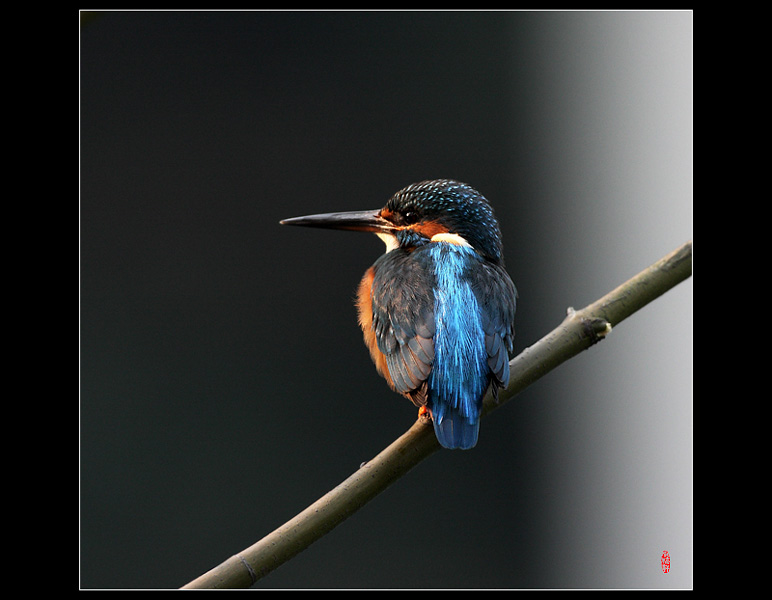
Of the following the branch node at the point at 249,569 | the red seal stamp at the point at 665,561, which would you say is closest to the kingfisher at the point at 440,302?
the branch node at the point at 249,569

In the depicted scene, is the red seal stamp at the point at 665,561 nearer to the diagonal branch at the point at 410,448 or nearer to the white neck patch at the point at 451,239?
the diagonal branch at the point at 410,448

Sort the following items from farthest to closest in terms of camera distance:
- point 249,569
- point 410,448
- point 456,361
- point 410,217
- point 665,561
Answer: point 410,217 → point 665,561 → point 456,361 → point 410,448 → point 249,569

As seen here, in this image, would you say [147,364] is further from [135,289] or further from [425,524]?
[425,524]

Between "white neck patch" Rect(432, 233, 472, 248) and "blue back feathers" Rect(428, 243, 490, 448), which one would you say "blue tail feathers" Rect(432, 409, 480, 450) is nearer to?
"blue back feathers" Rect(428, 243, 490, 448)

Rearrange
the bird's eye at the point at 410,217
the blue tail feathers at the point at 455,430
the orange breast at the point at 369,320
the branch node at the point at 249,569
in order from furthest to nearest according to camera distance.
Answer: the bird's eye at the point at 410,217, the orange breast at the point at 369,320, the blue tail feathers at the point at 455,430, the branch node at the point at 249,569

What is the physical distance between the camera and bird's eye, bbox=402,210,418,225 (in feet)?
5.19

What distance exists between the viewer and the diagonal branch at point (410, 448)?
96 centimetres

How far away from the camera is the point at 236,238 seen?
2604mm

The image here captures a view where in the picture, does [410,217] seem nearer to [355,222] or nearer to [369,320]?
[355,222]

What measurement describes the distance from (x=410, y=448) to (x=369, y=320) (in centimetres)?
40

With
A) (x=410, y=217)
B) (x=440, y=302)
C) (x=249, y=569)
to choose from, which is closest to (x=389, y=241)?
(x=410, y=217)

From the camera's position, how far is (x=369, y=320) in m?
1.48
